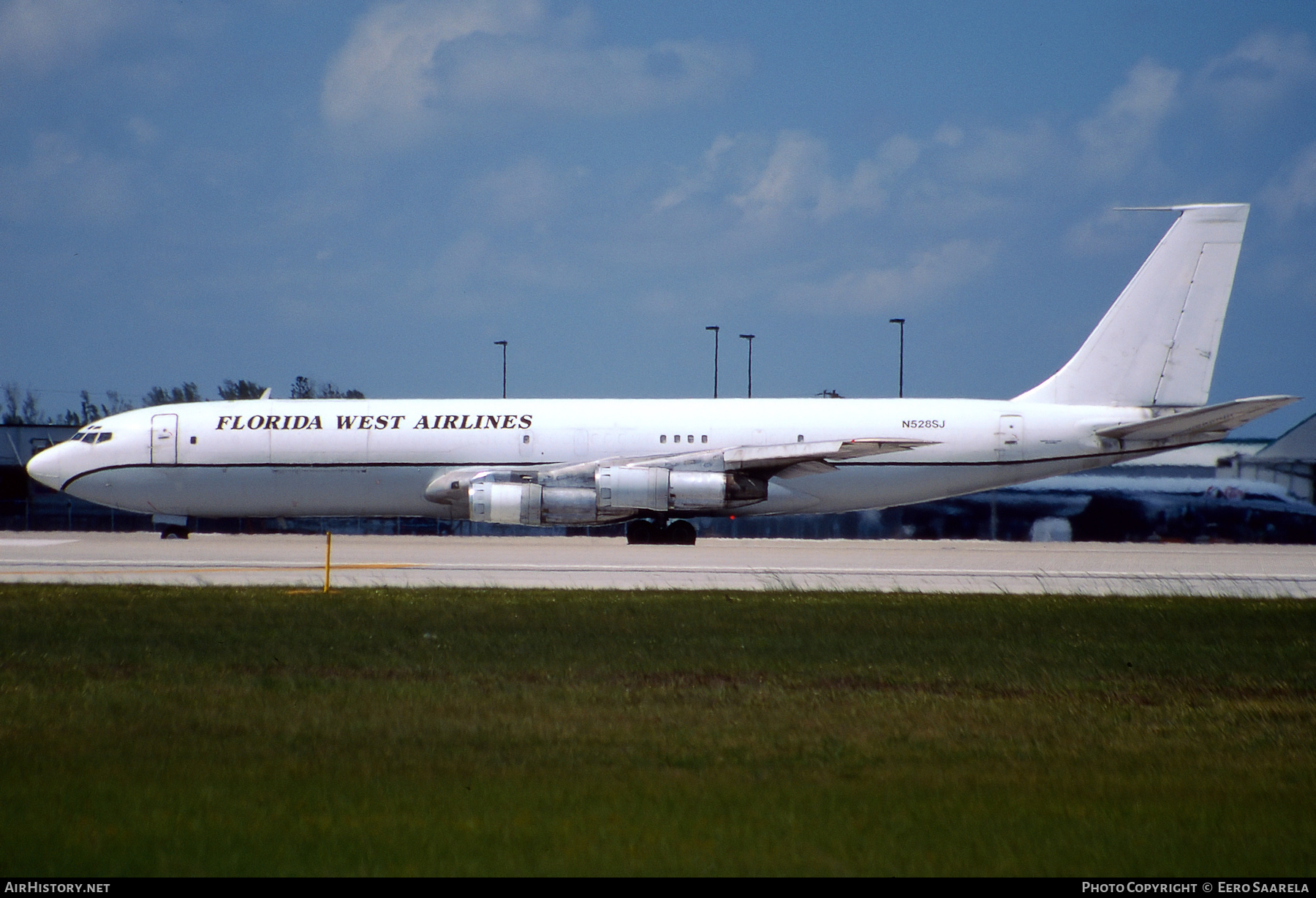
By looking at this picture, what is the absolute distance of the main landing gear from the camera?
31.9m

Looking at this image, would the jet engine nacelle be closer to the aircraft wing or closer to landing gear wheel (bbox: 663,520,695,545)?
the aircraft wing

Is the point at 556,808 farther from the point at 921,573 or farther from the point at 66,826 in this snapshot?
the point at 921,573

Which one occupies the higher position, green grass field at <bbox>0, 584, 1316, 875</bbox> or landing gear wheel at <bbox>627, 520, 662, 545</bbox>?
landing gear wheel at <bbox>627, 520, 662, 545</bbox>

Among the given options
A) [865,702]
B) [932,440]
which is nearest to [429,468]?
[932,440]

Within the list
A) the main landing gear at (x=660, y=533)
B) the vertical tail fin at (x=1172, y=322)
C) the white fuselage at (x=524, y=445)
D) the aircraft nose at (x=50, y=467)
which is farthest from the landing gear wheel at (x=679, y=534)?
the aircraft nose at (x=50, y=467)

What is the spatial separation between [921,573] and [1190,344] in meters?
12.6

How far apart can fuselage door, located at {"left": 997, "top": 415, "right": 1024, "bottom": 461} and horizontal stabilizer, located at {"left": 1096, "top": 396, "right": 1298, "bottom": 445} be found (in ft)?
6.46

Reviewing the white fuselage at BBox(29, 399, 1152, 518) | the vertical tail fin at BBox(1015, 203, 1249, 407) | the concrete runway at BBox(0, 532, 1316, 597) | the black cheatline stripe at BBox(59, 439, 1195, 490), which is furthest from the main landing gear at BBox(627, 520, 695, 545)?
the vertical tail fin at BBox(1015, 203, 1249, 407)

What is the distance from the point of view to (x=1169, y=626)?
15688 mm

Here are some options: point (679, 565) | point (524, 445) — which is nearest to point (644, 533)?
point (524, 445)

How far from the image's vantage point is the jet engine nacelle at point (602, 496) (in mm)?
28750

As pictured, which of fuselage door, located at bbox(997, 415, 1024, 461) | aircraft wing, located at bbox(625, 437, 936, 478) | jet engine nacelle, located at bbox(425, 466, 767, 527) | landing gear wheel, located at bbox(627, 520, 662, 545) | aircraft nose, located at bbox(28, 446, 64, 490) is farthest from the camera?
aircraft nose, located at bbox(28, 446, 64, 490)

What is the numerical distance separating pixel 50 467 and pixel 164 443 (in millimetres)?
3559

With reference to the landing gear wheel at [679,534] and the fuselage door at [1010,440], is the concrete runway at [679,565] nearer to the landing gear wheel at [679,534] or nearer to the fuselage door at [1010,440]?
the landing gear wheel at [679,534]
